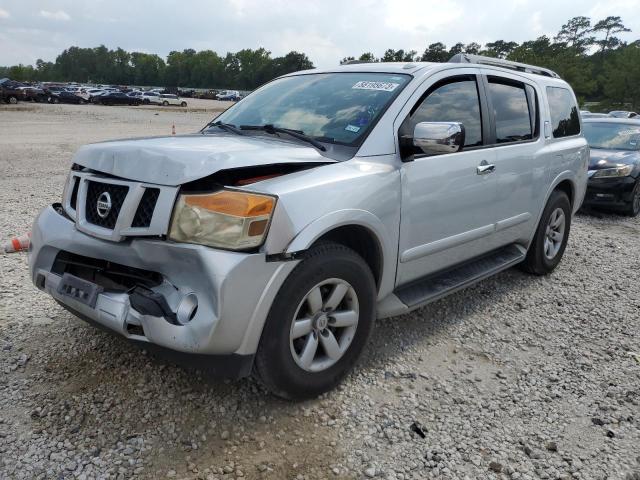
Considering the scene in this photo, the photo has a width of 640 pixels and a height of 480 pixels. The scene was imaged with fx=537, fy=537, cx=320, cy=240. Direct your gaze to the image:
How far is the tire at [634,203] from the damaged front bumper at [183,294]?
7861 millimetres

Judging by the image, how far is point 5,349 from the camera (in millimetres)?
3225

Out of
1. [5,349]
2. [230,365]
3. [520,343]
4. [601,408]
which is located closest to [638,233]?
[520,343]

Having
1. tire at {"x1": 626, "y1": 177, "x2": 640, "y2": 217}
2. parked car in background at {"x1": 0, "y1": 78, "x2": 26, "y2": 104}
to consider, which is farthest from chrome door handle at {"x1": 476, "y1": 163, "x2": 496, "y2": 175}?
parked car in background at {"x1": 0, "y1": 78, "x2": 26, "y2": 104}

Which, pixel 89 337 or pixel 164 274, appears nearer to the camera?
pixel 164 274

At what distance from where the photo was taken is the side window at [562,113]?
16.2 ft

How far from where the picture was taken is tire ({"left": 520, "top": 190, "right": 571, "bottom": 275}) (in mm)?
4883

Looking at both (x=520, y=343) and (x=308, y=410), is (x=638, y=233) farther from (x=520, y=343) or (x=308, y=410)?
(x=308, y=410)

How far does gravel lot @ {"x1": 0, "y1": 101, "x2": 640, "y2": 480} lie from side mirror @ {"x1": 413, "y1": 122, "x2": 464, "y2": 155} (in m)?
1.36

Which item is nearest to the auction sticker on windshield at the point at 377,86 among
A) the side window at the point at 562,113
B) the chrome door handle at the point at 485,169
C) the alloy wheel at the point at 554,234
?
the chrome door handle at the point at 485,169

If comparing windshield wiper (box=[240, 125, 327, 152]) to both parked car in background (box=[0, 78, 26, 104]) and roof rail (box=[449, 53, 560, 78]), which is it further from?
parked car in background (box=[0, 78, 26, 104])

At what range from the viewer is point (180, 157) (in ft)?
8.11

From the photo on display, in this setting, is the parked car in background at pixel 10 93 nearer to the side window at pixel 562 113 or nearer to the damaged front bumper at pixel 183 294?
the side window at pixel 562 113

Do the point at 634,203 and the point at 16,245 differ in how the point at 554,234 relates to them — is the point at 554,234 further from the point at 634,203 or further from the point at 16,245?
the point at 16,245

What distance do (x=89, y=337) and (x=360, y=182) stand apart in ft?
6.50
